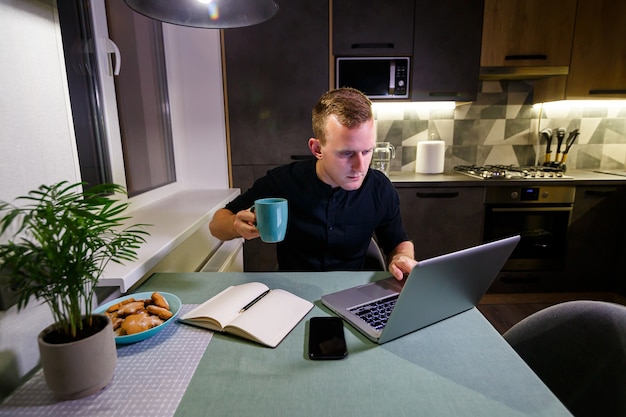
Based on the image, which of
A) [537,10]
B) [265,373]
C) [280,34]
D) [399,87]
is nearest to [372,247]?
[265,373]

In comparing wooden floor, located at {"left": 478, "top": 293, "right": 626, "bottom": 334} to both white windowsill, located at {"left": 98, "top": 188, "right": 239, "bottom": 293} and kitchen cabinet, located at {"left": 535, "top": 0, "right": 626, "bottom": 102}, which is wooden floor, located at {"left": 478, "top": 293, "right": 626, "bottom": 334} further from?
white windowsill, located at {"left": 98, "top": 188, "right": 239, "bottom": 293}

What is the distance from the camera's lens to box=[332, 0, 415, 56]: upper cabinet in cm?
249

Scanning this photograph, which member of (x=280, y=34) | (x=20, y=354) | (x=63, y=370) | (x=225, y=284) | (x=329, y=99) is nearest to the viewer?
(x=63, y=370)

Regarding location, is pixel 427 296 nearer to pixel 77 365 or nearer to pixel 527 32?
pixel 77 365

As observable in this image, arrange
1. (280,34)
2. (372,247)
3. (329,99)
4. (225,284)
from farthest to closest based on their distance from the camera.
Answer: (280,34) → (372,247) → (329,99) → (225,284)

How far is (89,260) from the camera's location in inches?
24.0

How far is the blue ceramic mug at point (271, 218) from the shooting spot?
2.99ft

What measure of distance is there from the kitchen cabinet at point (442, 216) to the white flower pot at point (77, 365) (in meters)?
2.15

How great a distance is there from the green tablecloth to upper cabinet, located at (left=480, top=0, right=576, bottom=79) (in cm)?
238

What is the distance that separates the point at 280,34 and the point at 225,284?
6.58 ft

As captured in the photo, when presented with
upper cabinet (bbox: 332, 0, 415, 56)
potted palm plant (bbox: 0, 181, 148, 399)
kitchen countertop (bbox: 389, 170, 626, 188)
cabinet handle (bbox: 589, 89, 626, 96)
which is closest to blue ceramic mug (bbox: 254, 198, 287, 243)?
potted palm plant (bbox: 0, 181, 148, 399)

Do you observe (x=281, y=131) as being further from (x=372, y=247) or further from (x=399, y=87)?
(x=372, y=247)

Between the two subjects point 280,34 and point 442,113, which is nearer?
point 280,34

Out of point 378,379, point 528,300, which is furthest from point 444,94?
point 378,379
